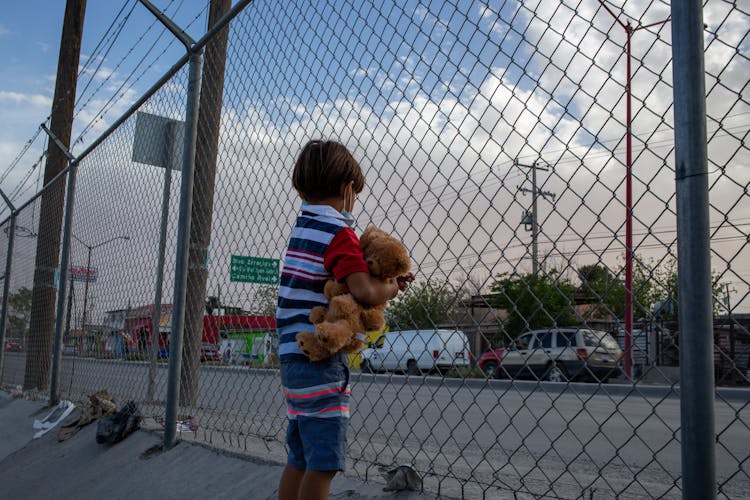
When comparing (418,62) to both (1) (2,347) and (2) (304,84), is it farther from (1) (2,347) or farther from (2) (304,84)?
Answer: (1) (2,347)

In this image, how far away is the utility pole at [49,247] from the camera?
8703mm

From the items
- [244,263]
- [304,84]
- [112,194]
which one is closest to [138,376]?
[112,194]

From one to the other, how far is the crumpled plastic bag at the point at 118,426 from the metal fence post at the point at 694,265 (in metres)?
3.85

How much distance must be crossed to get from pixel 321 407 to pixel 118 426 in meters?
2.98

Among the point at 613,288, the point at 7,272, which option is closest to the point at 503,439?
the point at 613,288

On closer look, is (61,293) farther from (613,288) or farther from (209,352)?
(613,288)

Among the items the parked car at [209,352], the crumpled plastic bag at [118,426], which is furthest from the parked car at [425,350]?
the crumpled plastic bag at [118,426]

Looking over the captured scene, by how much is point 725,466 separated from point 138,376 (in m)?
4.65

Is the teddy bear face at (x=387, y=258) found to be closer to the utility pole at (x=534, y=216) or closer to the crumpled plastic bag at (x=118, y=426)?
the utility pole at (x=534, y=216)

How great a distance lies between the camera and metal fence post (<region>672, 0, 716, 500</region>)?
1.47 m

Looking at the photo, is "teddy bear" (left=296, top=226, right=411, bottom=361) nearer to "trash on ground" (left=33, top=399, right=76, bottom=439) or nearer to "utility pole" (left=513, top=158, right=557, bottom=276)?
"utility pole" (left=513, top=158, right=557, bottom=276)

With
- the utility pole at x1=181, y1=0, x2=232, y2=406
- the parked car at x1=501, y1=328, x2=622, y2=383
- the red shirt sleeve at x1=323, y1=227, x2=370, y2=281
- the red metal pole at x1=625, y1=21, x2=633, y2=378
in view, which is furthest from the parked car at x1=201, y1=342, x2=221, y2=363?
the red metal pole at x1=625, y1=21, x2=633, y2=378

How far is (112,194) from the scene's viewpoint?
18.9 ft

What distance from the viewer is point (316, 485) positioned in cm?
198
